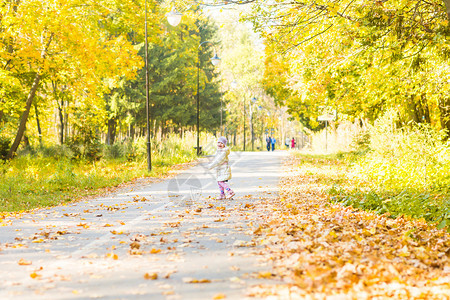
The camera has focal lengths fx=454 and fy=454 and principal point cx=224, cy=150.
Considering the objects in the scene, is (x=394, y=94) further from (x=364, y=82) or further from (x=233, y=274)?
(x=233, y=274)

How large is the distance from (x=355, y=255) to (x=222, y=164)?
5.93 metres

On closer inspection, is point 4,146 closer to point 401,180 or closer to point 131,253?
point 401,180

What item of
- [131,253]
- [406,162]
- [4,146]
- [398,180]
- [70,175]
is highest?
[4,146]

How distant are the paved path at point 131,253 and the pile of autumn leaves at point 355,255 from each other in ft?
1.33

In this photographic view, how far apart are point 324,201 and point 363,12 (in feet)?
14.4

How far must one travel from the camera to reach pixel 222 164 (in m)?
11.0

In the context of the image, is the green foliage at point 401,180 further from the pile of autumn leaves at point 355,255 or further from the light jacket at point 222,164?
the light jacket at point 222,164

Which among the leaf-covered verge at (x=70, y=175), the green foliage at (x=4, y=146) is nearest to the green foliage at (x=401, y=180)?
the leaf-covered verge at (x=70, y=175)

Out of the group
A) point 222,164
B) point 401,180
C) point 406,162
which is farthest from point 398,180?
point 222,164

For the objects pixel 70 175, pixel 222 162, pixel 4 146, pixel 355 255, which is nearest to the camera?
pixel 355 255

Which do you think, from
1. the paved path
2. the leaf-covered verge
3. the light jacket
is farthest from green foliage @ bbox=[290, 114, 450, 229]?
the leaf-covered verge

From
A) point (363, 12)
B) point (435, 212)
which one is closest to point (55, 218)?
point (435, 212)

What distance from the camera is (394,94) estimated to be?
59.1ft

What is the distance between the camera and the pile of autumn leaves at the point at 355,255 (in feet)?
13.8
